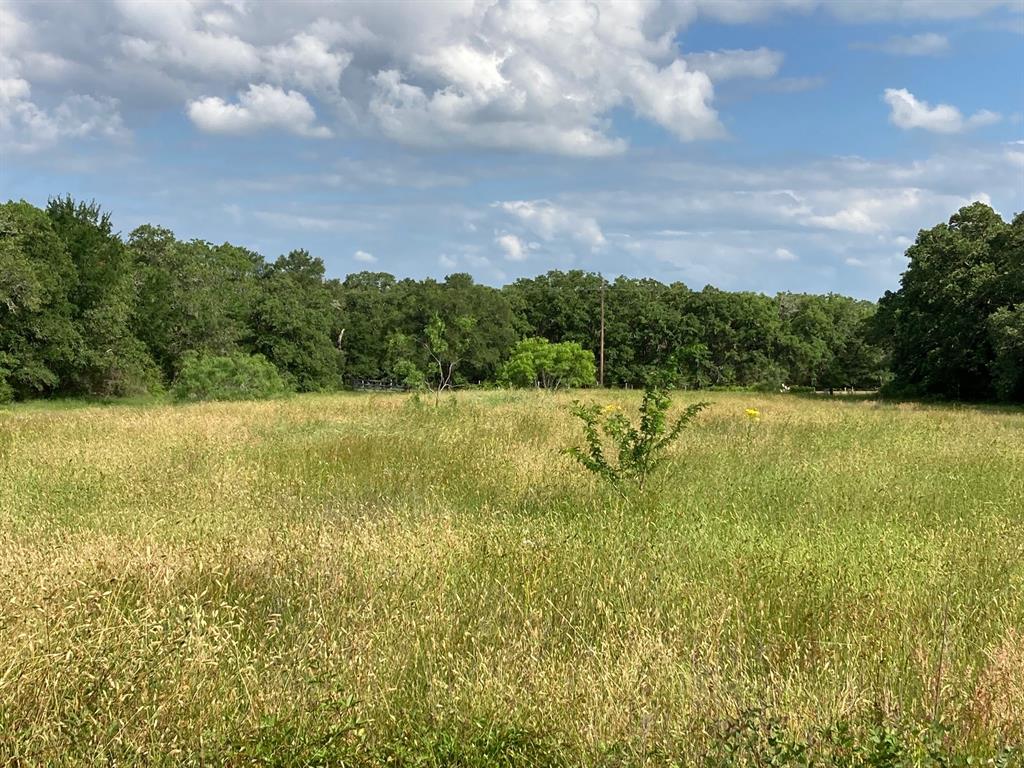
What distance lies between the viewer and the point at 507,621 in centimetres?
390

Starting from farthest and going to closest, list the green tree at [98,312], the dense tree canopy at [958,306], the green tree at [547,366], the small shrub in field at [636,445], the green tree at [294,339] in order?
1. the green tree at [294,339]
2. the green tree at [547,366]
3. the green tree at [98,312]
4. the dense tree canopy at [958,306]
5. the small shrub in field at [636,445]

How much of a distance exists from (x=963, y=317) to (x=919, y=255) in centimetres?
677

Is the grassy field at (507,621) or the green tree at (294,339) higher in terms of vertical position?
the green tree at (294,339)

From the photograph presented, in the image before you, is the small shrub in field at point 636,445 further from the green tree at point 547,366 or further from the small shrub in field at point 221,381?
the green tree at point 547,366

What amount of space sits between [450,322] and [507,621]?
197ft

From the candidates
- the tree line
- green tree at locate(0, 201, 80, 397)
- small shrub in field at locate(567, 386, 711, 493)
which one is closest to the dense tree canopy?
the tree line

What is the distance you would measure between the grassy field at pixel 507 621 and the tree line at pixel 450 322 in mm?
2694

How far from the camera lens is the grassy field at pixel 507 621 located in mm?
2609

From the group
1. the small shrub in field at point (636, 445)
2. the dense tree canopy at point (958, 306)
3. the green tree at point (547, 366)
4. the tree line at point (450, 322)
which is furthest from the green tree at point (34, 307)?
the dense tree canopy at point (958, 306)

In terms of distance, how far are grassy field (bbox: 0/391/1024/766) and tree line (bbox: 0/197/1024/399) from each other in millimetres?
2694

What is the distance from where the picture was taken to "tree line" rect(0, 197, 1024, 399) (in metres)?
35.9

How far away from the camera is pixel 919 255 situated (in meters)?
41.5

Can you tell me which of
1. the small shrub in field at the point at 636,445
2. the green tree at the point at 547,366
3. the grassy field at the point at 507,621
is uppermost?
the green tree at the point at 547,366

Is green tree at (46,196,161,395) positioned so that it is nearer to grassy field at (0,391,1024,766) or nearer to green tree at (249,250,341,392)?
green tree at (249,250,341,392)
